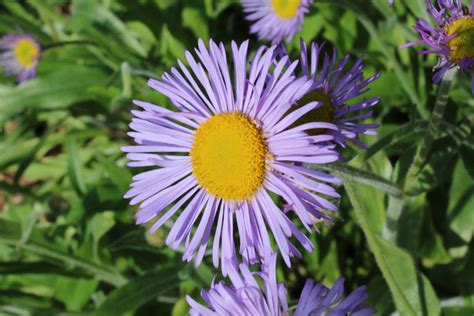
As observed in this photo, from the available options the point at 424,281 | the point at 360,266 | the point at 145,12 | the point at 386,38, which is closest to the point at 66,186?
the point at 145,12

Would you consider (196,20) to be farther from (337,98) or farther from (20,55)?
(337,98)

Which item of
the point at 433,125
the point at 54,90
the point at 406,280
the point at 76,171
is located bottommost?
the point at 406,280

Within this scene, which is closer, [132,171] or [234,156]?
[234,156]

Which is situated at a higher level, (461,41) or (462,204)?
(461,41)

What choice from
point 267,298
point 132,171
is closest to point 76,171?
point 132,171

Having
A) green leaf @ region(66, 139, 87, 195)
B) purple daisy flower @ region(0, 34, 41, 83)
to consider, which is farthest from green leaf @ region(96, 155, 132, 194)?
purple daisy flower @ region(0, 34, 41, 83)

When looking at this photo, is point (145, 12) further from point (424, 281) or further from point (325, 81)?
point (424, 281)
